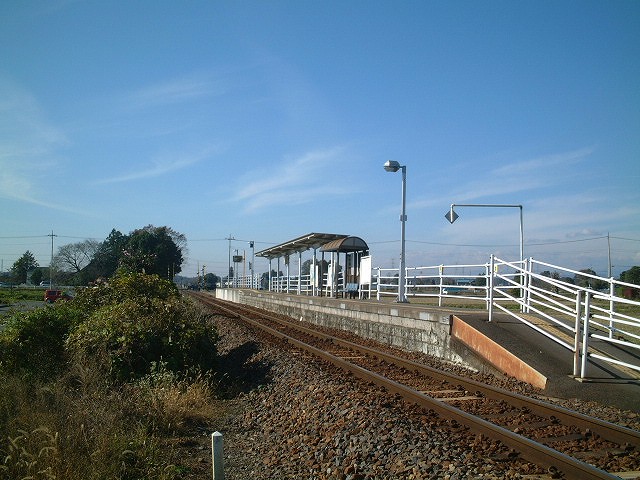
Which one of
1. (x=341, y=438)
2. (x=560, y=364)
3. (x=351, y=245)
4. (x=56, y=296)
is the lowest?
(x=341, y=438)

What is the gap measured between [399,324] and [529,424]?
7.34 m

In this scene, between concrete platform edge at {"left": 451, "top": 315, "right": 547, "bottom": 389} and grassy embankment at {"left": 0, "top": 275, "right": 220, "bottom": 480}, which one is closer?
grassy embankment at {"left": 0, "top": 275, "right": 220, "bottom": 480}

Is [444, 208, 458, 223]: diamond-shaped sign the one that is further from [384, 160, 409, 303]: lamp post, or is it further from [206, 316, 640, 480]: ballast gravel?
[206, 316, 640, 480]: ballast gravel

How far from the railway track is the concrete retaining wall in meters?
1.31

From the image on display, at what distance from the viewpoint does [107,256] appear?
57250 mm

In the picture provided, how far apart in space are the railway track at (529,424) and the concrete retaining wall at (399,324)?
1309 millimetres

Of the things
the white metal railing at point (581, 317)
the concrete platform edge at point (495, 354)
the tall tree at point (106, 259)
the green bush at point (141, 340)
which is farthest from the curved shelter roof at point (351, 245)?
the tall tree at point (106, 259)

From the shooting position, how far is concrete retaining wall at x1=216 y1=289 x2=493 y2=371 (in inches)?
441

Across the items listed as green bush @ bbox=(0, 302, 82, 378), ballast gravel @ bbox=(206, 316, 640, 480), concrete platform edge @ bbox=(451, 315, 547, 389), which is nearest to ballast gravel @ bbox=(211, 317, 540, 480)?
ballast gravel @ bbox=(206, 316, 640, 480)

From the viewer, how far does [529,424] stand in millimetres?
6508

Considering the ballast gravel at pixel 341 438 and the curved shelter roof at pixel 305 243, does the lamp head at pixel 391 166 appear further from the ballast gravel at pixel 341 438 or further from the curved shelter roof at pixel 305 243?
the ballast gravel at pixel 341 438

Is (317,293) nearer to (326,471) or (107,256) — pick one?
(326,471)

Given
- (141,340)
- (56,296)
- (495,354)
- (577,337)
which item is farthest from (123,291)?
(56,296)

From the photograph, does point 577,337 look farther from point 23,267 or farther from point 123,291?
point 23,267
